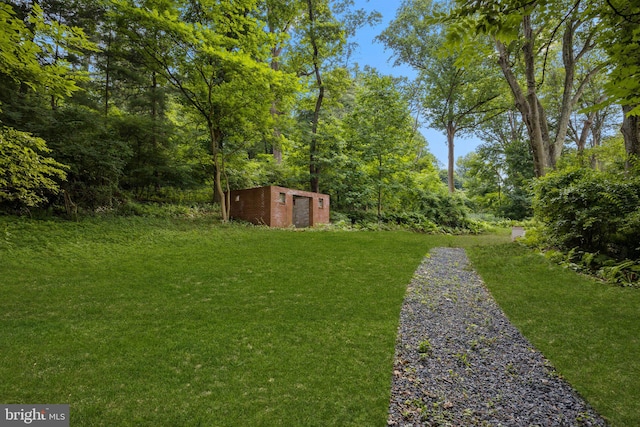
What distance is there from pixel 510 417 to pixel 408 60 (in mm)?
22035

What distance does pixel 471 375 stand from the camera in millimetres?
2832

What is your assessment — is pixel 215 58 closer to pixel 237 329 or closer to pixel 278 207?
pixel 278 207

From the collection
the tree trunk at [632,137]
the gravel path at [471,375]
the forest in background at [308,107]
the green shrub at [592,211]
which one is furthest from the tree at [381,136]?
the gravel path at [471,375]

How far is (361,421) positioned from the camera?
7.26ft

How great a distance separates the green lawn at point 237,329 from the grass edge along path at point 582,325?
0.7 inches

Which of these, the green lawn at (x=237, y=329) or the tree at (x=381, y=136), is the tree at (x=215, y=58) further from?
the green lawn at (x=237, y=329)

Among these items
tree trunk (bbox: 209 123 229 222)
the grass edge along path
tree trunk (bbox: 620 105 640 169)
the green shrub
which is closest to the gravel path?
the grass edge along path

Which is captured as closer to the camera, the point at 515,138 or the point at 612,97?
the point at 612,97

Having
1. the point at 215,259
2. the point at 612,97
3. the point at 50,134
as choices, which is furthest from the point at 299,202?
the point at 612,97

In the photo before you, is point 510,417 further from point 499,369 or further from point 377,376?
point 377,376

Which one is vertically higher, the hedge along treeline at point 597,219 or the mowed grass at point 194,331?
the hedge along treeline at point 597,219

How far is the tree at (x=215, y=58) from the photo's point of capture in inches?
335

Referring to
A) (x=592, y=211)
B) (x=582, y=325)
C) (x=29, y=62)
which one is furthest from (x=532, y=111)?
(x=29, y=62)

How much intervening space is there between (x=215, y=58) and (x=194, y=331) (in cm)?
862
